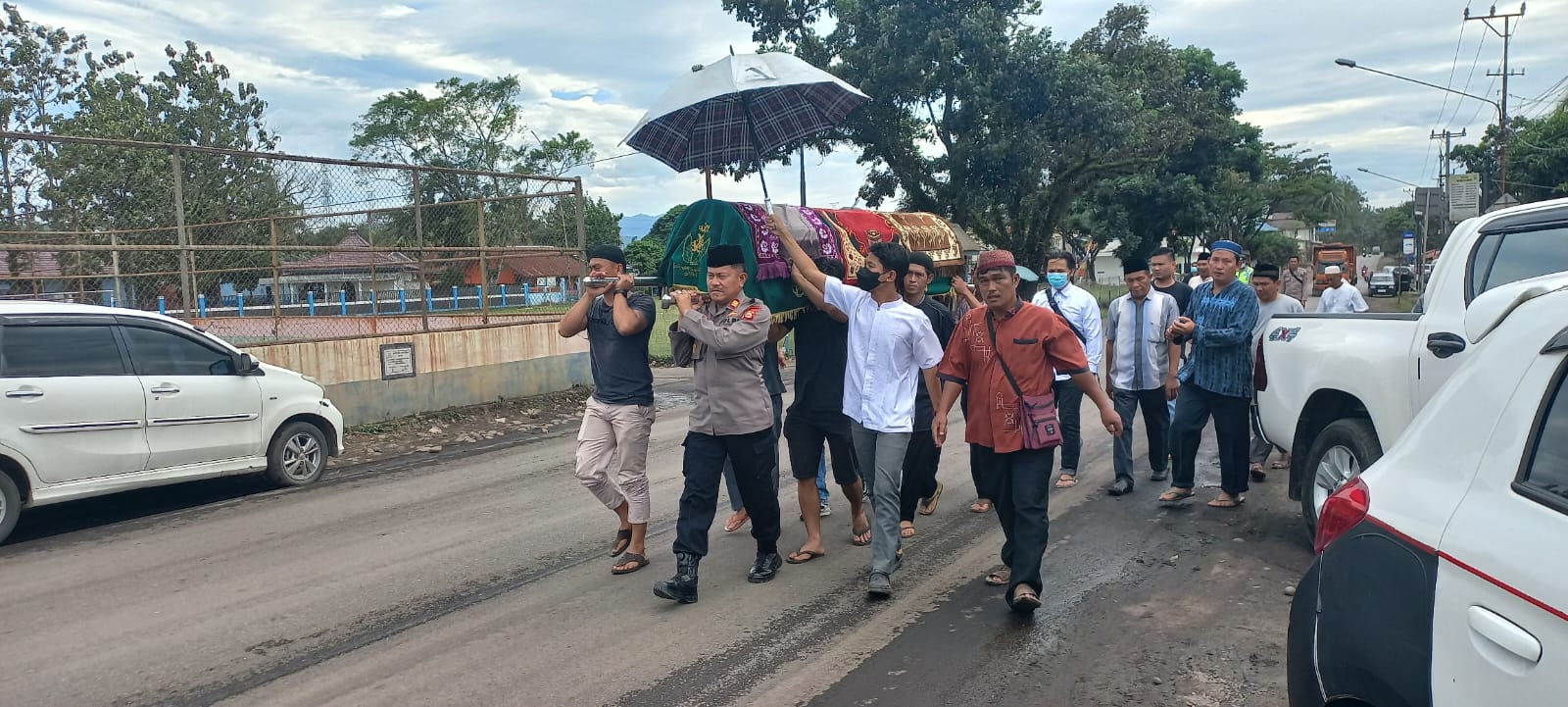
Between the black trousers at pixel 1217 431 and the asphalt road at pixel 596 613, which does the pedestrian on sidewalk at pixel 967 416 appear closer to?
the asphalt road at pixel 596 613

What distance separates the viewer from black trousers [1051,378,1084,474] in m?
7.44

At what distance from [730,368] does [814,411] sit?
772 mm

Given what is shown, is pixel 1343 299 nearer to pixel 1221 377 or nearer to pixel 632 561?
pixel 1221 377

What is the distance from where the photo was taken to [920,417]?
20.1 ft

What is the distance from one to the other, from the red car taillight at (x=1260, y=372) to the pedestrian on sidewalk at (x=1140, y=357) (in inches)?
29.5

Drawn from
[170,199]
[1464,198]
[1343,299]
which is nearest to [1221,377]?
[1343,299]

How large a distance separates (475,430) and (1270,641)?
897 centimetres

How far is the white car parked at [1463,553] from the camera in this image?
6.02ft

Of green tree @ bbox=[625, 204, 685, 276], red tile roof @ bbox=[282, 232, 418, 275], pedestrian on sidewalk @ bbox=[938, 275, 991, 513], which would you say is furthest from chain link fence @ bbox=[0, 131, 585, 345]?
green tree @ bbox=[625, 204, 685, 276]

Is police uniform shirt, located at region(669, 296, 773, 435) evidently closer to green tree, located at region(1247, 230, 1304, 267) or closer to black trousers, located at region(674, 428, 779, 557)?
black trousers, located at region(674, 428, 779, 557)

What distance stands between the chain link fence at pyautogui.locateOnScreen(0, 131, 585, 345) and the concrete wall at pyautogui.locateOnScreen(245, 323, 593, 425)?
0.44 m

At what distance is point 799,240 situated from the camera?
6141 millimetres

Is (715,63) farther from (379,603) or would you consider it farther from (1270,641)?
(1270,641)

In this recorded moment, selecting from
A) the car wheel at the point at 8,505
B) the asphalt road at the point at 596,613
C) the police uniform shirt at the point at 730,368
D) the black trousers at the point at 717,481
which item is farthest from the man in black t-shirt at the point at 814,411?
the car wheel at the point at 8,505
